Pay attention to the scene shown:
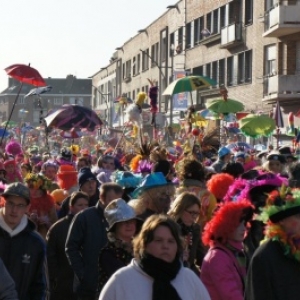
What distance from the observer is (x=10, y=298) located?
6566 mm

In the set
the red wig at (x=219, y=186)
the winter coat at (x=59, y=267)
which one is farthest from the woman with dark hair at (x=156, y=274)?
the red wig at (x=219, y=186)

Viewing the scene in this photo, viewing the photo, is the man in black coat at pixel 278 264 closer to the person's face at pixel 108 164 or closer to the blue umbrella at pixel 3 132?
the person's face at pixel 108 164

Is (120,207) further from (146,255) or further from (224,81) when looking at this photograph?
(224,81)

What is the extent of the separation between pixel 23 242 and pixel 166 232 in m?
2.15

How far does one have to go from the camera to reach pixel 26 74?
798 inches

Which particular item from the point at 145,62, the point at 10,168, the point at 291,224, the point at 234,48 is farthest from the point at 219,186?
the point at 145,62

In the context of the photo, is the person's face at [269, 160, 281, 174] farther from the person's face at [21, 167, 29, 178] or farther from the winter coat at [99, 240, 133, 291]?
the winter coat at [99, 240, 133, 291]

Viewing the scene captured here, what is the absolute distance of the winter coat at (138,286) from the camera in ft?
20.5

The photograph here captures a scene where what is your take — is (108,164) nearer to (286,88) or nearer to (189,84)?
(189,84)

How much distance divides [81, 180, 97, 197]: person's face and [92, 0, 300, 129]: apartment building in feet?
90.2

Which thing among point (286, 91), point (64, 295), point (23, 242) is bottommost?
point (64, 295)

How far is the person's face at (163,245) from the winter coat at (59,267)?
175 inches

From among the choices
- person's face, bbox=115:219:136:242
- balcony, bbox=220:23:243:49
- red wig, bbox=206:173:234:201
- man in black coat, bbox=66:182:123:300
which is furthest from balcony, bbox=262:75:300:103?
person's face, bbox=115:219:136:242

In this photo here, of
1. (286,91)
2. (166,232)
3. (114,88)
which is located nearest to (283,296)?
(166,232)
